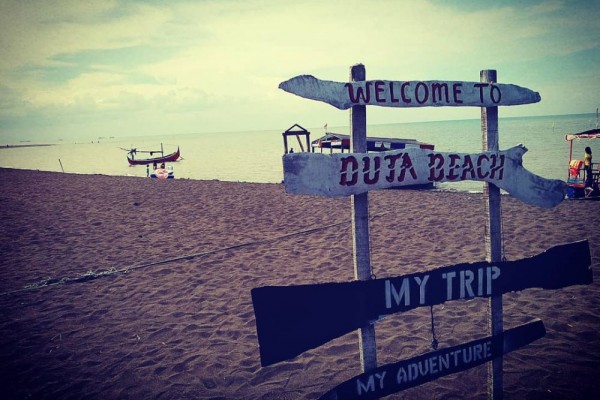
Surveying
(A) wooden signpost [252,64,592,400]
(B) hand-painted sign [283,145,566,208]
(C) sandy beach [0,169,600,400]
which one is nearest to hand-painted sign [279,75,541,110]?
(A) wooden signpost [252,64,592,400]

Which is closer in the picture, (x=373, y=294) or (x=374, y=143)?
(x=373, y=294)

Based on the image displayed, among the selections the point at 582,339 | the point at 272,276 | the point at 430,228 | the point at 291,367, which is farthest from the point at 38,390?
the point at 430,228

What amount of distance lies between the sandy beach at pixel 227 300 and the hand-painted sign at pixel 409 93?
10.8 ft

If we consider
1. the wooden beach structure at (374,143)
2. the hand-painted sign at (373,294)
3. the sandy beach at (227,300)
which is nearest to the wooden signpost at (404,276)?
the hand-painted sign at (373,294)

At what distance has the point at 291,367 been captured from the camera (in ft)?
14.9

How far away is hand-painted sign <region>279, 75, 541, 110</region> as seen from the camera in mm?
2430

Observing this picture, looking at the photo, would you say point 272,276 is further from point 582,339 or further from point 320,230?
point 582,339

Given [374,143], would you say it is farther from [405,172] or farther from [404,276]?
[404,276]

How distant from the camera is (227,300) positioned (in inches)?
247

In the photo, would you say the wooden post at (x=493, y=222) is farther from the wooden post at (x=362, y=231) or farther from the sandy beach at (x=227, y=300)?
the wooden post at (x=362, y=231)

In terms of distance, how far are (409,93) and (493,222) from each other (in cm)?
146

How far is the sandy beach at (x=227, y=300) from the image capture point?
13.8 ft

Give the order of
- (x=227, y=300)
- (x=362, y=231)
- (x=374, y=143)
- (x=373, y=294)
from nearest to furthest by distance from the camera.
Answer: (x=373, y=294), (x=362, y=231), (x=227, y=300), (x=374, y=143)

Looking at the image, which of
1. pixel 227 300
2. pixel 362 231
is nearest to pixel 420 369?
pixel 362 231
